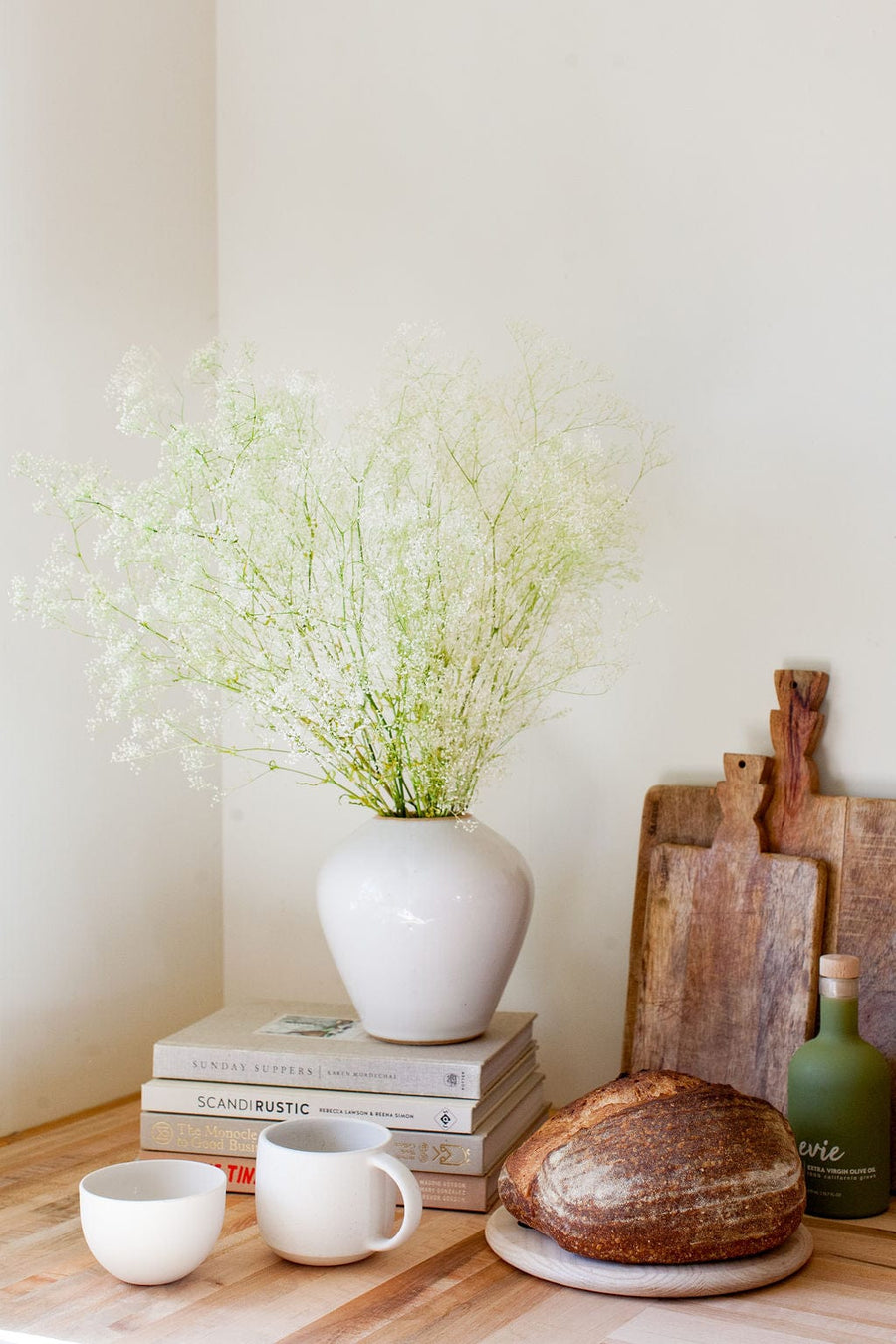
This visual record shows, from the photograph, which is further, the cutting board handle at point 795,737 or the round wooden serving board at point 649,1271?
the cutting board handle at point 795,737

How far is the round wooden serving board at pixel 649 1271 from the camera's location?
89 cm

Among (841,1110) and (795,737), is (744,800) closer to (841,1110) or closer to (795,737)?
(795,737)

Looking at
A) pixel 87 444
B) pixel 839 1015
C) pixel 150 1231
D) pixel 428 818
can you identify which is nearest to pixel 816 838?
pixel 839 1015

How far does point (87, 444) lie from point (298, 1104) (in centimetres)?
68

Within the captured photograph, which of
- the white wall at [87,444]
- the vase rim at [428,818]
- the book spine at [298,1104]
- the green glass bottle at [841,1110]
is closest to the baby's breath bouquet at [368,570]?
the vase rim at [428,818]

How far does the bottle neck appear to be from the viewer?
42.2 inches

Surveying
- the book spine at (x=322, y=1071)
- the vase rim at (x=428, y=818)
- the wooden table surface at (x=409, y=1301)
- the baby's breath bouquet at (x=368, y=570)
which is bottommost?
the wooden table surface at (x=409, y=1301)

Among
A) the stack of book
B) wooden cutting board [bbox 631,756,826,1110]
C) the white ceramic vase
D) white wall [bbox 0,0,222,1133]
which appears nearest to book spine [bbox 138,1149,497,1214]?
the stack of book

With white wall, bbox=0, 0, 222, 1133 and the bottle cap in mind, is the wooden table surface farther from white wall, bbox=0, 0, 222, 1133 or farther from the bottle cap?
white wall, bbox=0, 0, 222, 1133

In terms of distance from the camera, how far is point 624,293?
52.5 inches

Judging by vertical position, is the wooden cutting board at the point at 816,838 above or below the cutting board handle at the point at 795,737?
below

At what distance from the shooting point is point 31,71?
4.22 ft

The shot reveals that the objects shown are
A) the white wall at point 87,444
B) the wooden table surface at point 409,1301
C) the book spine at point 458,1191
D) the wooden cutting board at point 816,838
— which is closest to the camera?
the wooden table surface at point 409,1301

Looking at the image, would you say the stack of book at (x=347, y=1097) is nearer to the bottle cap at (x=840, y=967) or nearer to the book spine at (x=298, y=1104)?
the book spine at (x=298, y=1104)
